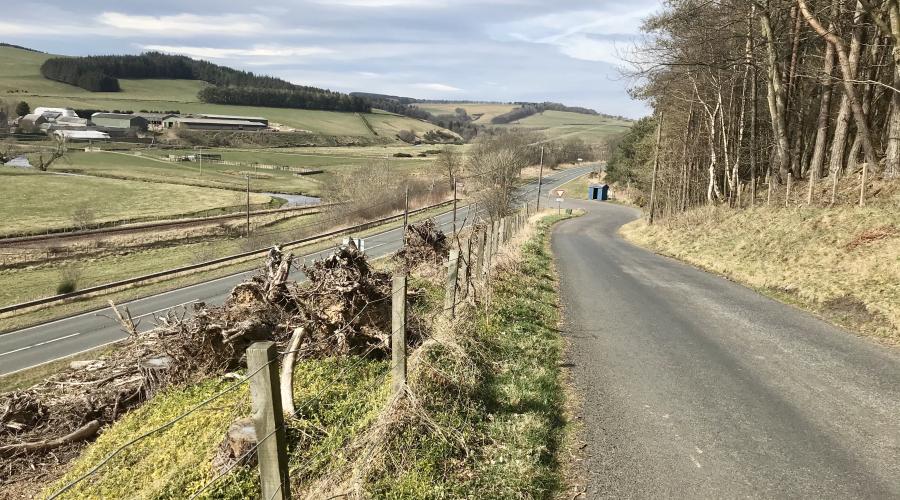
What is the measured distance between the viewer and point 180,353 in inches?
301

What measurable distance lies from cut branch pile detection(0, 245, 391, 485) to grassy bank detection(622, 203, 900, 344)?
9570 millimetres

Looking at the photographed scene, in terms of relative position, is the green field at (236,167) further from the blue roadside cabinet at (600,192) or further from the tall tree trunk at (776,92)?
the tall tree trunk at (776,92)

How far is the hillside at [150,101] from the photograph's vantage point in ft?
516

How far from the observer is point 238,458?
502cm

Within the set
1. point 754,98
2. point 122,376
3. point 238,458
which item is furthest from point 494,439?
point 754,98

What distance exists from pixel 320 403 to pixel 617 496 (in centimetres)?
324

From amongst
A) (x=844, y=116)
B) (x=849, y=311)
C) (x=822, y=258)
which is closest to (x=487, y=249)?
(x=849, y=311)

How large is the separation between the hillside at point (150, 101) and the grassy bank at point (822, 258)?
151004 mm

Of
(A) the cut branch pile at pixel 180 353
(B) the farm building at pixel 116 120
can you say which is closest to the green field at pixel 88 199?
(A) the cut branch pile at pixel 180 353

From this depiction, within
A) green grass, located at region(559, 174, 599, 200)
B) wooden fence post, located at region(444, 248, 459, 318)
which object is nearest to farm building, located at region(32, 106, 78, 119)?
green grass, located at region(559, 174, 599, 200)

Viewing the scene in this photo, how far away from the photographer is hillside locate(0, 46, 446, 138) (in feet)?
516

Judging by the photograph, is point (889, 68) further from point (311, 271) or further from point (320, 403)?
point (320, 403)

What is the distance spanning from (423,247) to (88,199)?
63.8 m

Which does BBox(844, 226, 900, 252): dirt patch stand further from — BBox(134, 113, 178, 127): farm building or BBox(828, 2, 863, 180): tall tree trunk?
BBox(134, 113, 178, 127): farm building
